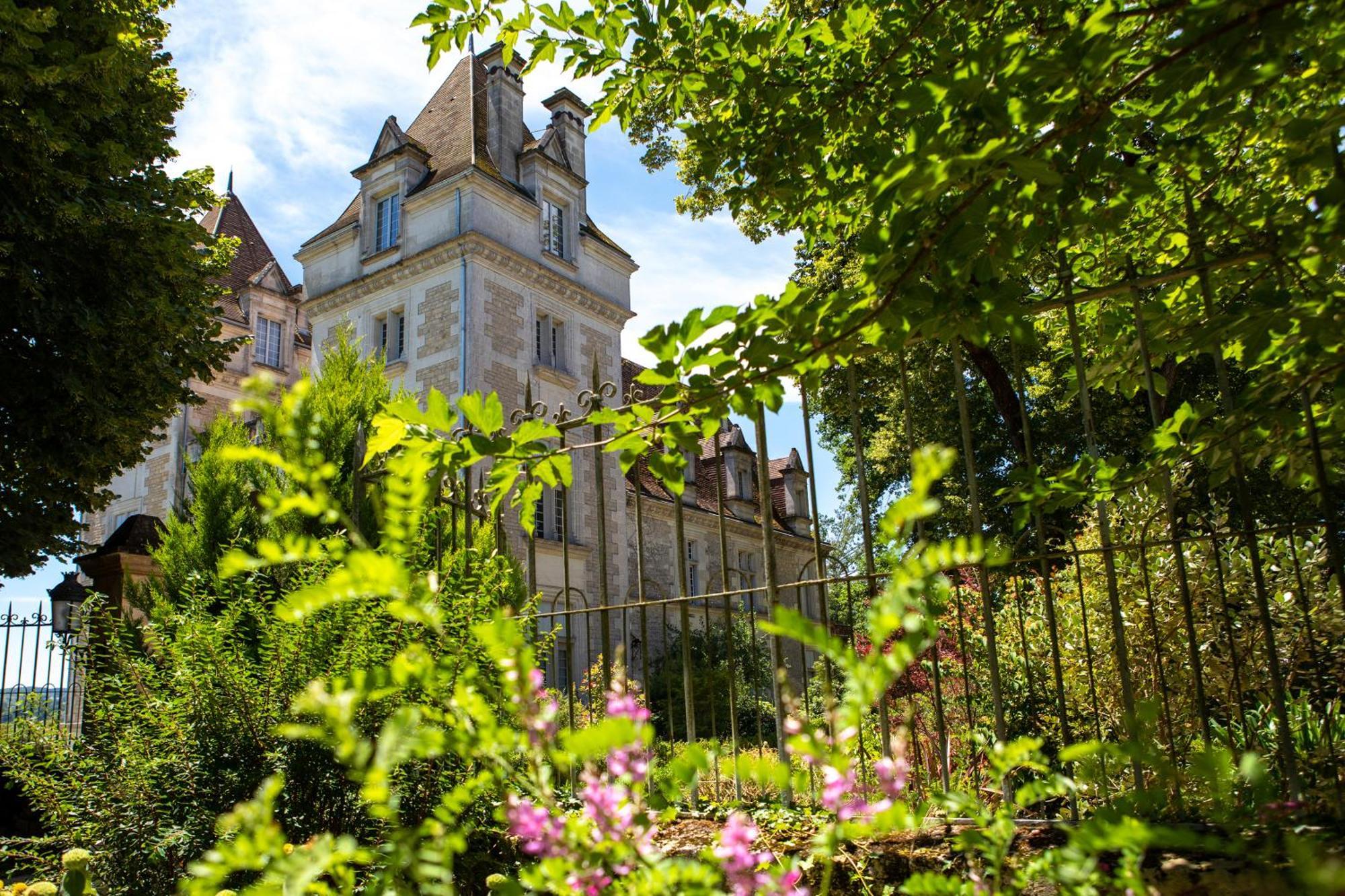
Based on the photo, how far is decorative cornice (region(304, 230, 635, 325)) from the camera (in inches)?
765

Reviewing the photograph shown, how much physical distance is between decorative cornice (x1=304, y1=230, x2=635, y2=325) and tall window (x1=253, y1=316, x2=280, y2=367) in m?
6.24

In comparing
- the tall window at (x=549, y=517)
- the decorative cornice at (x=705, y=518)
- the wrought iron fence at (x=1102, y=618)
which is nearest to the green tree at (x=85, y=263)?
the wrought iron fence at (x=1102, y=618)

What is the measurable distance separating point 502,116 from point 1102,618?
1982 cm

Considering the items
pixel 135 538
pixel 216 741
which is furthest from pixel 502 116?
pixel 216 741

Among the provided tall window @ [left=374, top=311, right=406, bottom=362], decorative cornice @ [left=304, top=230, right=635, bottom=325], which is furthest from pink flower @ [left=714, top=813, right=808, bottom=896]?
tall window @ [left=374, top=311, right=406, bottom=362]

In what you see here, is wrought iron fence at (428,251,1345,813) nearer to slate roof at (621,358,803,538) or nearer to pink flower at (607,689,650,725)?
pink flower at (607,689,650,725)

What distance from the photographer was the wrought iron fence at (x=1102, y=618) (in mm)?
2777

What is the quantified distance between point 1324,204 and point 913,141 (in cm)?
117

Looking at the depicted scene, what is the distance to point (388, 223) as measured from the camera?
70.3 feet

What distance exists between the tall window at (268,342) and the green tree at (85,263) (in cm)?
1639

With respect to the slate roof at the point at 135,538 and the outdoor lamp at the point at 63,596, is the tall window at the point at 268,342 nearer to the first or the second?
the outdoor lamp at the point at 63,596

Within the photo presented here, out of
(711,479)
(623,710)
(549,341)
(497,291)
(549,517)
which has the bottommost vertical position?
(623,710)

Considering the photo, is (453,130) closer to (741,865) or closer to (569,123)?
(569,123)

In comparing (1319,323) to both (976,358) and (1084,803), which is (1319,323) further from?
(976,358)
